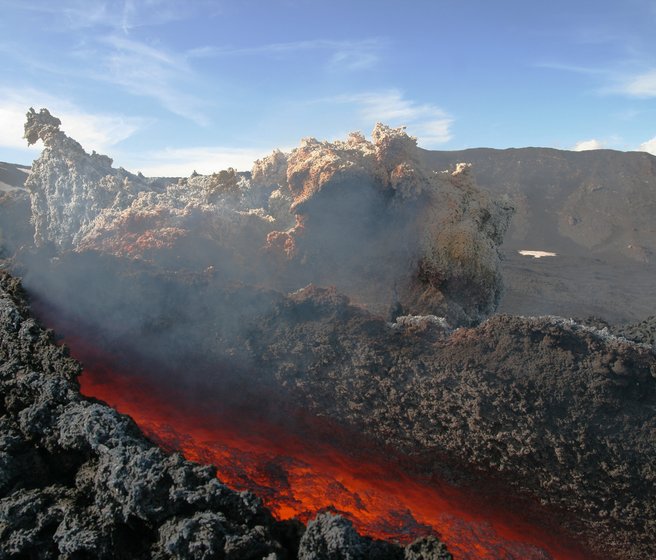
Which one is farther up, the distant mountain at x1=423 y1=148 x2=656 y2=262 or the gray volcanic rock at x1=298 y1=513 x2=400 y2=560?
the distant mountain at x1=423 y1=148 x2=656 y2=262

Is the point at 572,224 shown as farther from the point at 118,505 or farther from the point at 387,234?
the point at 118,505

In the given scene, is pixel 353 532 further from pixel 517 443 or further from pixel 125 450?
pixel 517 443

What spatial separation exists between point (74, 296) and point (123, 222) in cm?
202

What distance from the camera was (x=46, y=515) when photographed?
256 centimetres

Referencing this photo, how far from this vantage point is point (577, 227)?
25.7 metres

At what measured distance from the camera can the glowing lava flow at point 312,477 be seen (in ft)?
11.3

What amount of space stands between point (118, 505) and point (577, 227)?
26664mm

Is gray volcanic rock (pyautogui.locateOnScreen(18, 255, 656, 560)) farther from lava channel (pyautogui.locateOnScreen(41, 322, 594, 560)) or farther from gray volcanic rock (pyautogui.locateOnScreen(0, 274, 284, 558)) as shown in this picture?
gray volcanic rock (pyautogui.locateOnScreen(0, 274, 284, 558))

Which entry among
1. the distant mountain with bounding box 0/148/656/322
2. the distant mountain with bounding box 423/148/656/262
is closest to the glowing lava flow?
the distant mountain with bounding box 0/148/656/322

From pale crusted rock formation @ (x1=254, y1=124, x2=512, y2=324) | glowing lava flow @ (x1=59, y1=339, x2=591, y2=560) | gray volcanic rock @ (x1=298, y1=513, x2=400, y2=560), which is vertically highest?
pale crusted rock formation @ (x1=254, y1=124, x2=512, y2=324)

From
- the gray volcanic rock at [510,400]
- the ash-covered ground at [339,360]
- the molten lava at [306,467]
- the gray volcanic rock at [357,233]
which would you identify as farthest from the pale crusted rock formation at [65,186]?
the gray volcanic rock at [510,400]

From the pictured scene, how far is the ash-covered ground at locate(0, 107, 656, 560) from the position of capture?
8.48 feet

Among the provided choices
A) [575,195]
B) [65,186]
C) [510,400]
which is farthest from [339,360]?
[575,195]

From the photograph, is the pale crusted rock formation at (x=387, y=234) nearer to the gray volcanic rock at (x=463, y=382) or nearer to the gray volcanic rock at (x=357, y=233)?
the gray volcanic rock at (x=357, y=233)
